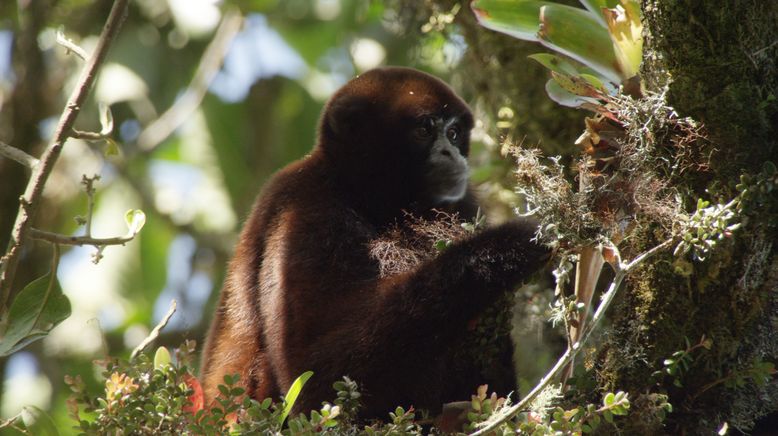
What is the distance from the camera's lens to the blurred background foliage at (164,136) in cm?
766

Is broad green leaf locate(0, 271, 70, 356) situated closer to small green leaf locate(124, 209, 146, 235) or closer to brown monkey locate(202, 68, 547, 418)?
small green leaf locate(124, 209, 146, 235)

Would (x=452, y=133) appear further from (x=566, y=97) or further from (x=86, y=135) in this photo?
(x=86, y=135)

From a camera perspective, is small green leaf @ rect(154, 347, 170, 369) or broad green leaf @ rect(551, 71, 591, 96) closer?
broad green leaf @ rect(551, 71, 591, 96)

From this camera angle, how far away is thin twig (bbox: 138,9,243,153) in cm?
1052

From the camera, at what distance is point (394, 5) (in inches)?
266

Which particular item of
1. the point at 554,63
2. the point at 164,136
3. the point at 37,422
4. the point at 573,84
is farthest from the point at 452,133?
the point at 164,136

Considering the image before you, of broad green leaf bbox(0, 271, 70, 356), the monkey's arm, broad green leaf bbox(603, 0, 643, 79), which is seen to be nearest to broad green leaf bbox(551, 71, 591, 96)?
broad green leaf bbox(603, 0, 643, 79)

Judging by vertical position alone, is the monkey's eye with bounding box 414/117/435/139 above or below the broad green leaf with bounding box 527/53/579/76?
below

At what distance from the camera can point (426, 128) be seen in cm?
506

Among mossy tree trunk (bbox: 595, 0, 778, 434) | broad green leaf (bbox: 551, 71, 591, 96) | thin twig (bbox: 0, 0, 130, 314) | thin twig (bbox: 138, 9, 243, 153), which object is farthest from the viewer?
thin twig (bbox: 138, 9, 243, 153)

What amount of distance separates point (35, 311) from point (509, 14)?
91.7 inches

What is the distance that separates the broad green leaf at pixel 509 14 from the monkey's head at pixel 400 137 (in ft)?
3.59

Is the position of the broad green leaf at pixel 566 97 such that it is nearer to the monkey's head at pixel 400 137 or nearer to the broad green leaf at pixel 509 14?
the broad green leaf at pixel 509 14

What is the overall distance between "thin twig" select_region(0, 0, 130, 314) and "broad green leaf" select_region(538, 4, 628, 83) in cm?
164
